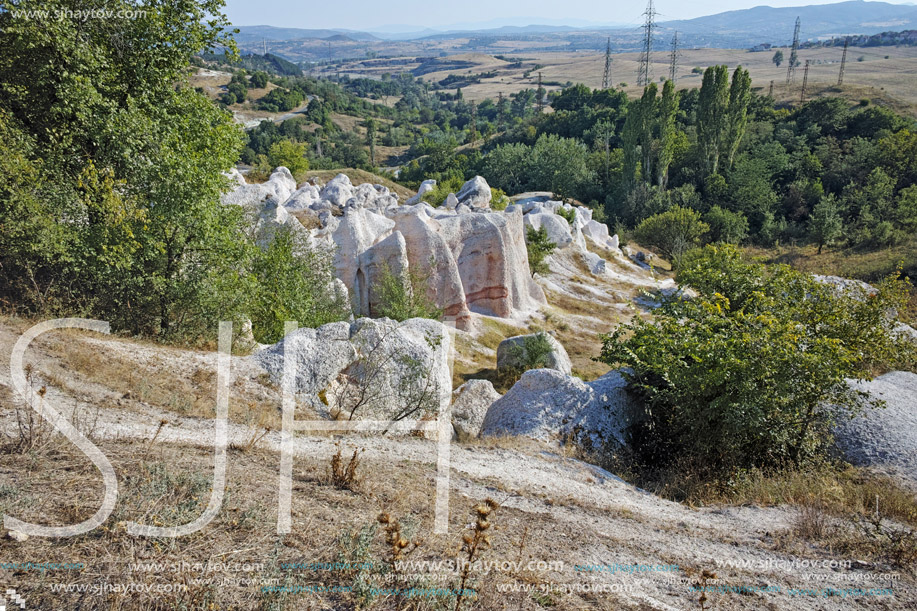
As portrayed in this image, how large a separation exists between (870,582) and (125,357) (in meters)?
12.1

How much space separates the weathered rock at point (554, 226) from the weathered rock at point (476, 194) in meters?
6.99

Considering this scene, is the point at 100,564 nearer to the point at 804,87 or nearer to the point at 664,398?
the point at 664,398

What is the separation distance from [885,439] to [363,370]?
11657 mm

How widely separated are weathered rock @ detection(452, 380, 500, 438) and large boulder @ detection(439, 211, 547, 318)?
14.0 metres

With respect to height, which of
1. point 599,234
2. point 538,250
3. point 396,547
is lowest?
point 599,234

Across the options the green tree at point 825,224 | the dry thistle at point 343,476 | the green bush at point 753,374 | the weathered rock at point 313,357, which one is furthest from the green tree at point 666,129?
the dry thistle at point 343,476

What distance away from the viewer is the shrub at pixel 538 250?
123 ft

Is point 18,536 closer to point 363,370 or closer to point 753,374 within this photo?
point 363,370

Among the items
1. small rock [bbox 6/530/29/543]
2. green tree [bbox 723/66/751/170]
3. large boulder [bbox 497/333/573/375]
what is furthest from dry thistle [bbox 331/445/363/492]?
green tree [bbox 723/66/751/170]

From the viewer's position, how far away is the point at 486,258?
100ft

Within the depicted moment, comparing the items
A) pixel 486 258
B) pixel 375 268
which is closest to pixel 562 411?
pixel 375 268

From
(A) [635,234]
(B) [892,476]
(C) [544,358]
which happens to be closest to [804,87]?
(A) [635,234]

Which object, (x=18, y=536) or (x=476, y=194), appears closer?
(x=18, y=536)

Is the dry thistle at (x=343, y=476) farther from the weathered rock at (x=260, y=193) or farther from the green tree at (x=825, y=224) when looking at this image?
the green tree at (x=825, y=224)
